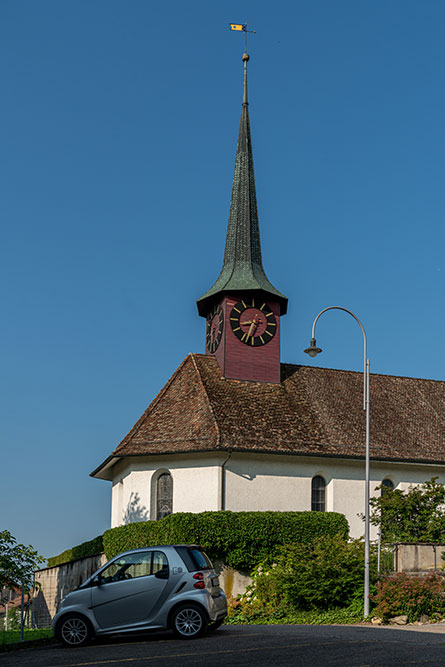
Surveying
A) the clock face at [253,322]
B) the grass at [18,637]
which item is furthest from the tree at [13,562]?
the clock face at [253,322]

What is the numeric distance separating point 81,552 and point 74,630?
71.8 ft

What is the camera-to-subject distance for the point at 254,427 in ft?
101

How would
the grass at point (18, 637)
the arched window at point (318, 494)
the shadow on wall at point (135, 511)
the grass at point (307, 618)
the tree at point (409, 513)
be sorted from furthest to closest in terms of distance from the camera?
the arched window at point (318, 494)
the shadow on wall at point (135, 511)
the tree at point (409, 513)
the grass at point (307, 618)
the grass at point (18, 637)

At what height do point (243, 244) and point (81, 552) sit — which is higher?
point (243, 244)

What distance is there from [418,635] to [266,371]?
1953 centimetres

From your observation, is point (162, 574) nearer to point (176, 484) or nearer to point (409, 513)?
point (176, 484)

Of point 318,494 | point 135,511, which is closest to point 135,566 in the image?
point 135,511

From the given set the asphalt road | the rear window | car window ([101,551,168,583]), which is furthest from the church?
the asphalt road

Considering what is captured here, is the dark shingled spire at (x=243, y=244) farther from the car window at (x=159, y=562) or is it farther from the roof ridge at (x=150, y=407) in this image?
the car window at (x=159, y=562)

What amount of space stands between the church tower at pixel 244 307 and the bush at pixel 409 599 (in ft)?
48.5

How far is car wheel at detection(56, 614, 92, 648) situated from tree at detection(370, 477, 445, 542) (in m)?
16.4

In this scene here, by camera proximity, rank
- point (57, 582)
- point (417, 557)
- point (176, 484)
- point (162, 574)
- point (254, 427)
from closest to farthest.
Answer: point (162, 574) → point (417, 557) → point (176, 484) → point (254, 427) → point (57, 582)

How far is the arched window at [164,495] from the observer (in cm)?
3016

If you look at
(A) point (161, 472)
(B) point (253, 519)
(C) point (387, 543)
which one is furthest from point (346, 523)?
(A) point (161, 472)
